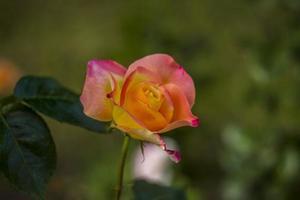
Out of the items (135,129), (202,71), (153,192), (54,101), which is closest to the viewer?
(135,129)

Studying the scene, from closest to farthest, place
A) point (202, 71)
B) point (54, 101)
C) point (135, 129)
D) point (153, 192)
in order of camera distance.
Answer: point (135, 129), point (54, 101), point (153, 192), point (202, 71)

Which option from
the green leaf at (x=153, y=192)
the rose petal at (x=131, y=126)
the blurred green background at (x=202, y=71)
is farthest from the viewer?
the blurred green background at (x=202, y=71)

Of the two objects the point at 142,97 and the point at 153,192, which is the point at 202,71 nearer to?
the point at 153,192

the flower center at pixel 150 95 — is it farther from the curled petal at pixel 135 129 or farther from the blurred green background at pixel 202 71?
the blurred green background at pixel 202 71

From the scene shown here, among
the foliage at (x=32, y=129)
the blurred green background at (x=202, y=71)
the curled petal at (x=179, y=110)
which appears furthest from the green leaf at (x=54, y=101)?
the blurred green background at (x=202, y=71)

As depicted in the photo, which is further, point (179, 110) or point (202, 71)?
point (202, 71)

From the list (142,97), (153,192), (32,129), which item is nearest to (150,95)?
(142,97)

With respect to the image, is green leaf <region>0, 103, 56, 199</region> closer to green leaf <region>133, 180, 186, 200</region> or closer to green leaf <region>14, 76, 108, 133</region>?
green leaf <region>14, 76, 108, 133</region>
